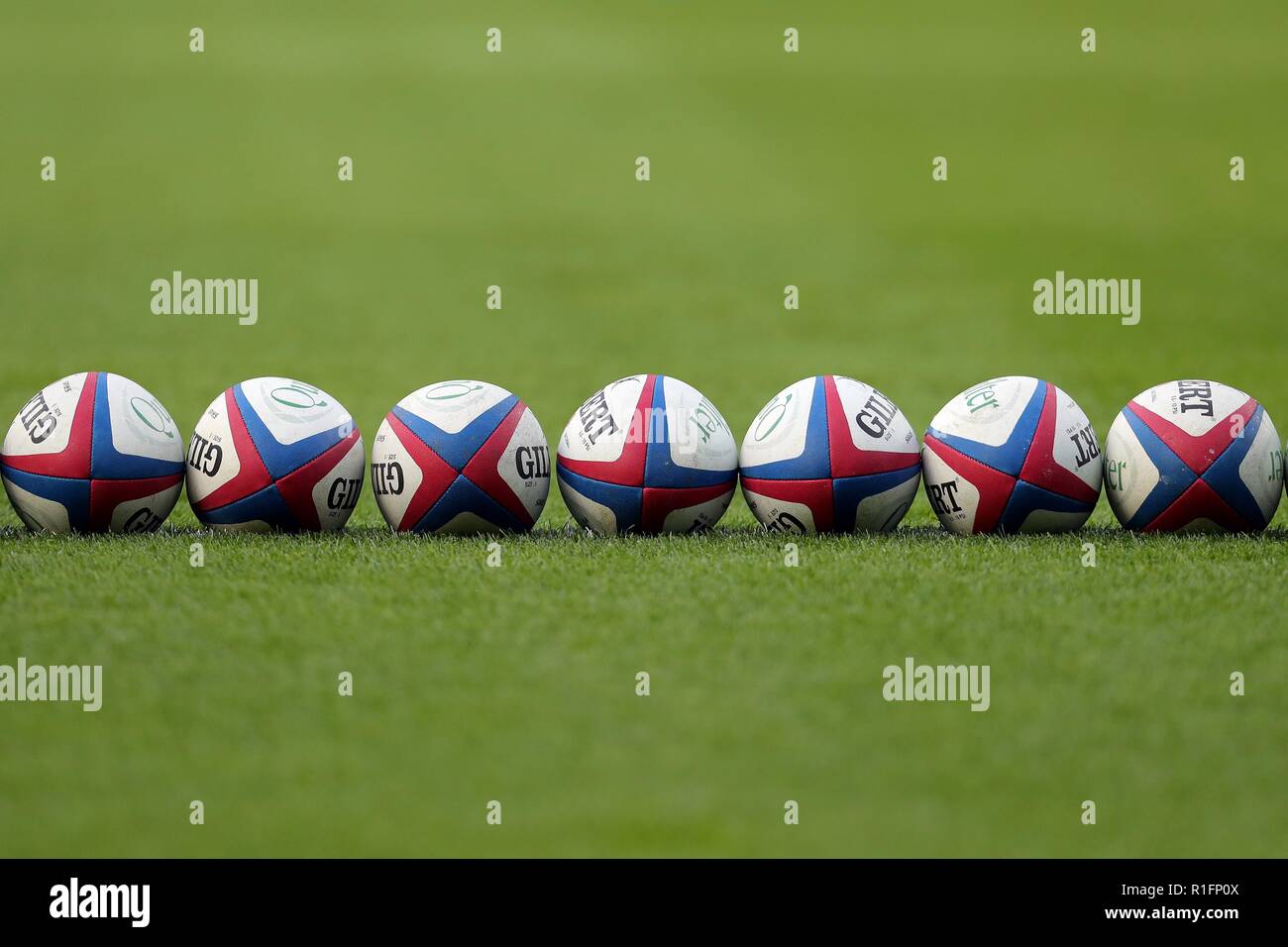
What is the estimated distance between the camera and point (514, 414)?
10.0 metres

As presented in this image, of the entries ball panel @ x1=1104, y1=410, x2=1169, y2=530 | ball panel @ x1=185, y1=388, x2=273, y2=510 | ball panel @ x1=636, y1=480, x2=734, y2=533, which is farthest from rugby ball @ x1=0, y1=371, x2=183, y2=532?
ball panel @ x1=1104, y1=410, x2=1169, y2=530

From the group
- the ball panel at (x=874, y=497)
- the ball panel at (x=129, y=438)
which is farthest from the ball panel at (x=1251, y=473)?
the ball panel at (x=129, y=438)

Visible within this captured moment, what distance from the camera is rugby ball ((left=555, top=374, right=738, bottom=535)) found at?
9.71 m

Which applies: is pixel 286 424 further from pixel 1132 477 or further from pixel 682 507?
pixel 1132 477

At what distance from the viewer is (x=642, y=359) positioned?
21984mm

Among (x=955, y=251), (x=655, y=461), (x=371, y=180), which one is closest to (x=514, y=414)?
(x=655, y=461)

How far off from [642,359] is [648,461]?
12422 millimetres

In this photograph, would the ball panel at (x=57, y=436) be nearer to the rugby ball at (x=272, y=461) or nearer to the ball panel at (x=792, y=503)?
the rugby ball at (x=272, y=461)

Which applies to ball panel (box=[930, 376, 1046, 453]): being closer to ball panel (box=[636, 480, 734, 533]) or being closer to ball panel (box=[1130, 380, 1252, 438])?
ball panel (box=[1130, 380, 1252, 438])

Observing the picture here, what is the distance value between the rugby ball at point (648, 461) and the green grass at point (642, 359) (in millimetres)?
417

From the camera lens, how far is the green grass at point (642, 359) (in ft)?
18.2

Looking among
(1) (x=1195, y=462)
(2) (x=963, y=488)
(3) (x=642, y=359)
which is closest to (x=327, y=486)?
(2) (x=963, y=488)

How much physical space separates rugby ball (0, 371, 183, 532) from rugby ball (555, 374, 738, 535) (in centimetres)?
277
